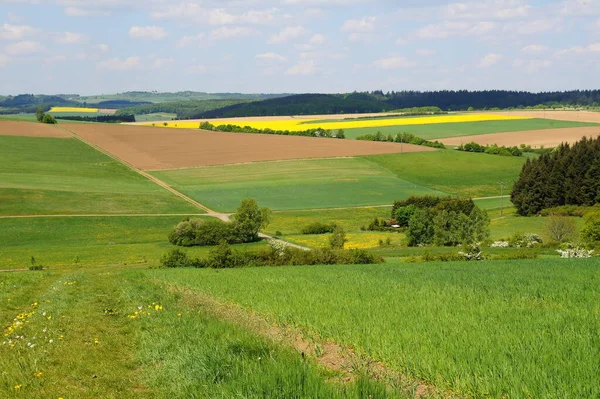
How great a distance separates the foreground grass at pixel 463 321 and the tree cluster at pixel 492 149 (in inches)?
4463

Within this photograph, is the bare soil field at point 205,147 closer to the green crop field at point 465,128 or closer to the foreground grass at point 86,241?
the green crop field at point 465,128

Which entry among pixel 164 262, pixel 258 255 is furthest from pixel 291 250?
pixel 164 262

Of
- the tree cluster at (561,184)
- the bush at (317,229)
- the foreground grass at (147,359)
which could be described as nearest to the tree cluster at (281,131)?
the tree cluster at (561,184)

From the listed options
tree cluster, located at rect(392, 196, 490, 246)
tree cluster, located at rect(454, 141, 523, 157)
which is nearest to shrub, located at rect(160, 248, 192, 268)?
tree cluster, located at rect(392, 196, 490, 246)

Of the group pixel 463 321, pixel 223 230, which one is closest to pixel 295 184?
pixel 223 230

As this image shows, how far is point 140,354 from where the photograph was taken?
12.2 meters

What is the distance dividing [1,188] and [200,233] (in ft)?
119

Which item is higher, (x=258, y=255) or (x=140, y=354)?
(x=140, y=354)

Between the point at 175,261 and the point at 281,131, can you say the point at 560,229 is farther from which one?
the point at 281,131

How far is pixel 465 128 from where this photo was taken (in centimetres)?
17825

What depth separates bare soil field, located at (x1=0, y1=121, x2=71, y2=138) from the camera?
13575cm

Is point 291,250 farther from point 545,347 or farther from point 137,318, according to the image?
point 545,347

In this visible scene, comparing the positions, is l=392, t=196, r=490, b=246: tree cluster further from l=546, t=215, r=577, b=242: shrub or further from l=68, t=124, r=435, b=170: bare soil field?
l=68, t=124, r=435, b=170: bare soil field

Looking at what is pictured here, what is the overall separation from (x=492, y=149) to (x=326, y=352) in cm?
12880
